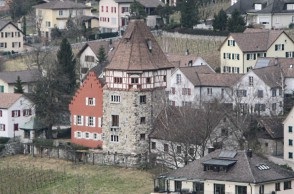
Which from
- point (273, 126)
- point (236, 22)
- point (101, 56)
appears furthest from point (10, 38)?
point (273, 126)

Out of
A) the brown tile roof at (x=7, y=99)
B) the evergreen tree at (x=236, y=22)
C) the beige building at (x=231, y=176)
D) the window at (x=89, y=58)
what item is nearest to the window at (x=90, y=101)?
the brown tile roof at (x=7, y=99)

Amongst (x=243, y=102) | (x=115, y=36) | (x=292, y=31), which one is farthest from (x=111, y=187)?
(x=115, y=36)

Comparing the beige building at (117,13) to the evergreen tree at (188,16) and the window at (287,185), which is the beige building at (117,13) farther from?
the window at (287,185)

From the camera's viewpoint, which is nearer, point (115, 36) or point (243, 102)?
point (243, 102)

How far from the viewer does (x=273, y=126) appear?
10256cm

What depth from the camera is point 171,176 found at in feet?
307

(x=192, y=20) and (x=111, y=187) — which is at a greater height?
(x=192, y=20)

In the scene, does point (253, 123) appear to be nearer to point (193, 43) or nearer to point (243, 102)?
point (243, 102)

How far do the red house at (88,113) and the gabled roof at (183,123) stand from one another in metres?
4.97

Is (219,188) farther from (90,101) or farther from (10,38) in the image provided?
(10,38)

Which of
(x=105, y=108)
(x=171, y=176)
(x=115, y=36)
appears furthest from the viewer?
(x=115, y=36)

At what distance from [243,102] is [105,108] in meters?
9.39

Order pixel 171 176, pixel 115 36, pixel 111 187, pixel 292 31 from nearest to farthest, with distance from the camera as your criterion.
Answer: pixel 171 176, pixel 111 187, pixel 292 31, pixel 115 36

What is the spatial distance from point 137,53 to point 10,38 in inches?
1549
